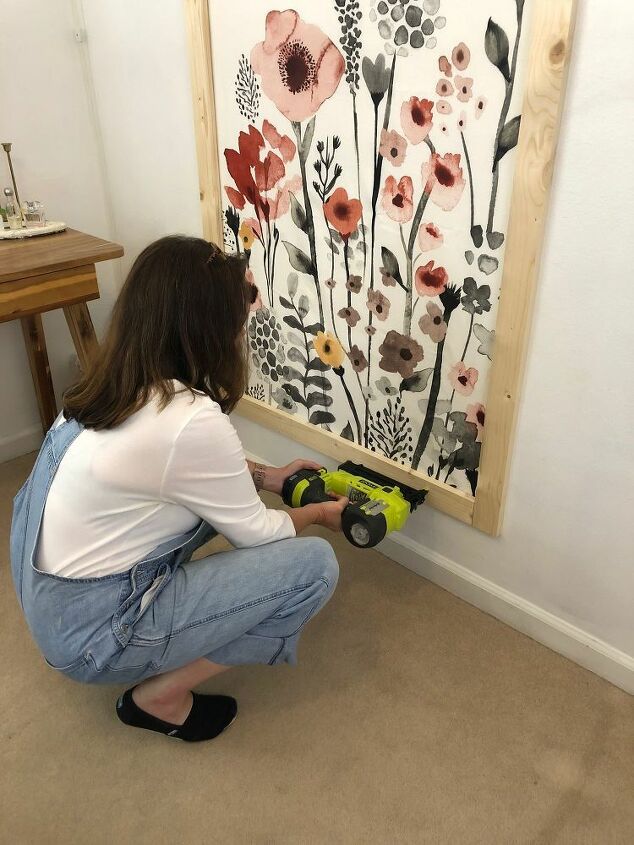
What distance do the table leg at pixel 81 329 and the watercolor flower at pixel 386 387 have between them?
87cm

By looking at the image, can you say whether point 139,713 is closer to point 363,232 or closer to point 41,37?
point 363,232

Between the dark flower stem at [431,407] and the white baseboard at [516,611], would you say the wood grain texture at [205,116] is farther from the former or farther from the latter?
the white baseboard at [516,611]

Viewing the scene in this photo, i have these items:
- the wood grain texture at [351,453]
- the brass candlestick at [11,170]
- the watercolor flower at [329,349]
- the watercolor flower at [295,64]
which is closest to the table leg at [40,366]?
the brass candlestick at [11,170]

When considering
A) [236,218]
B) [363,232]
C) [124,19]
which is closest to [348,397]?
[363,232]

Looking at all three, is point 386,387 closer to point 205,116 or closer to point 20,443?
point 205,116

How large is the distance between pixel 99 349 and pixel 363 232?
0.67 m

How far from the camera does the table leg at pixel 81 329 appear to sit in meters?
2.04

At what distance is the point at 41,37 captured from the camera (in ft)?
6.63

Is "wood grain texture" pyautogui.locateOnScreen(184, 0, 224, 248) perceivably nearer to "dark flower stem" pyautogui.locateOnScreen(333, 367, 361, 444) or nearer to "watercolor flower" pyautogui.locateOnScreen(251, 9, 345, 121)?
"watercolor flower" pyautogui.locateOnScreen(251, 9, 345, 121)

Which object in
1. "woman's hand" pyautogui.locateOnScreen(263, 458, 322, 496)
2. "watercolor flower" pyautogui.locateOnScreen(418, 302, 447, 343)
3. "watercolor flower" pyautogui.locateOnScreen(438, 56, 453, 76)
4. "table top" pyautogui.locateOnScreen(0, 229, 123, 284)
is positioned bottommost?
"woman's hand" pyautogui.locateOnScreen(263, 458, 322, 496)

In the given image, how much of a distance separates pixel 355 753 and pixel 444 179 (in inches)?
46.0

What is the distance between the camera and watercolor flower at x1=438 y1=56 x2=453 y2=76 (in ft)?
4.26

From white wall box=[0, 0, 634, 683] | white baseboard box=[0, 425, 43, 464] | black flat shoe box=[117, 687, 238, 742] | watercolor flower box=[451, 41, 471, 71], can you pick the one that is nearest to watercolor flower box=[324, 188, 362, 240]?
watercolor flower box=[451, 41, 471, 71]

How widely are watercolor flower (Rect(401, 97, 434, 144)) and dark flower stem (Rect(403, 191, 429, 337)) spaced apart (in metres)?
0.11
